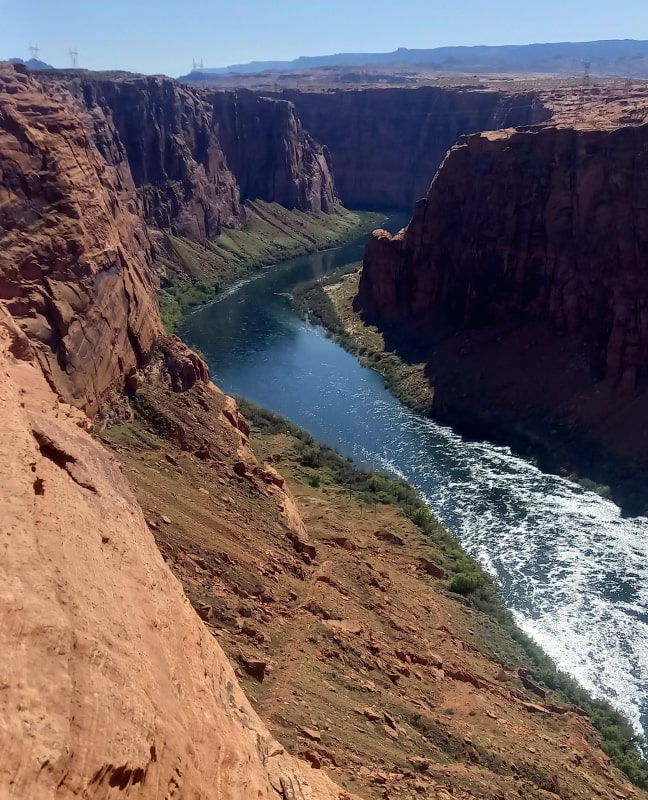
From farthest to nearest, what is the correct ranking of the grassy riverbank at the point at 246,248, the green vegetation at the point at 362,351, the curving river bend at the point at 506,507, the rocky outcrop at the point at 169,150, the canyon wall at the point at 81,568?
the rocky outcrop at the point at 169,150
the grassy riverbank at the point at 246,248
the green vegetation at the point at 362,351
the curving river bend at the point at 506,507
the canyon wall at the point at 81,568

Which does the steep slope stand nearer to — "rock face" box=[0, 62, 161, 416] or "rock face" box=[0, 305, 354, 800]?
"rock face" box=[0, 62, 161, 416]

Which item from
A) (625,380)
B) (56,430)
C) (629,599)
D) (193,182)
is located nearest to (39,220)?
(56,430)

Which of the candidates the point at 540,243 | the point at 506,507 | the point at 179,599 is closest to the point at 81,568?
the point at 179,599

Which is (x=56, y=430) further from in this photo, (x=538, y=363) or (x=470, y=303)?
(x=470, y=303)

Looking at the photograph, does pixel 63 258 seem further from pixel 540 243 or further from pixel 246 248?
pixel 246 248

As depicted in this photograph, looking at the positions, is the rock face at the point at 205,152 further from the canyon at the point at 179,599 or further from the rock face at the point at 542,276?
the canyon at the point at 179,599

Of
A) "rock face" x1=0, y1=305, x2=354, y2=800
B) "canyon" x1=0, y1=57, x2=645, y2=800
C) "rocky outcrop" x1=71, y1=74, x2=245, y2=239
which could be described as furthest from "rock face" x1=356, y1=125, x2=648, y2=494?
"rocky outcrop" x1=71, y1=74, x2=245, y2=239

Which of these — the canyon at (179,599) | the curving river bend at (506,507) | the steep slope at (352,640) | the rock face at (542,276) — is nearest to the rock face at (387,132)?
the rock face at (542,276)
